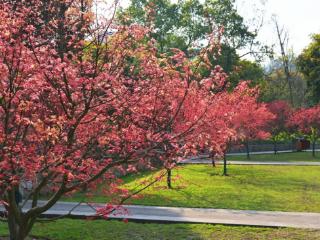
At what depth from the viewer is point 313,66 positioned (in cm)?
3969

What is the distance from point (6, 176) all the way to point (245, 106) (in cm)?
2014

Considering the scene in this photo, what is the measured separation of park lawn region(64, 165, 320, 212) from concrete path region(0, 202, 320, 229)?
0.78 meters

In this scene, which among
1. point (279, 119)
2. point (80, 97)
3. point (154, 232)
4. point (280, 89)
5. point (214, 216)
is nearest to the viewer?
point (80, 97)

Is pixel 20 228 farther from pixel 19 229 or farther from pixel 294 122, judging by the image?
pixel 294 122

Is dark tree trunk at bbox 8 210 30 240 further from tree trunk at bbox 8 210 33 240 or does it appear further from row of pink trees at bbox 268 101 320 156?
row of pink trees at bbox 268 101 320 156

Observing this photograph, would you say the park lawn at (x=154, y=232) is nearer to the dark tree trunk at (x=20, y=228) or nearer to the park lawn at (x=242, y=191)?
the park lawn at (x=242, y=191)

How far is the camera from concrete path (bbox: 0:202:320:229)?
12.1 metres

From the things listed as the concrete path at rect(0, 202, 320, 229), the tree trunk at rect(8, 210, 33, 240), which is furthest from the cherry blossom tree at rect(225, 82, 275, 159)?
the tree trunk at rect(8, 210, 33, 240)

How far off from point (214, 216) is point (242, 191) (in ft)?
17.0

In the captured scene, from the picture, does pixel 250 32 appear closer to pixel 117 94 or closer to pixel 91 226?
pixel 91 226

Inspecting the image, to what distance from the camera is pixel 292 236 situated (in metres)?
10.8

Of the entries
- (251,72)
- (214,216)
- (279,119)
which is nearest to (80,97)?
(214,216)

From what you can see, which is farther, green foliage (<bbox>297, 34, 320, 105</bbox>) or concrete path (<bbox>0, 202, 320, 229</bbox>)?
green foliage (<bbox>297, 34, 320, 105</bbox>)

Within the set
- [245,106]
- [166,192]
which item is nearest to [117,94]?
[166,192]
